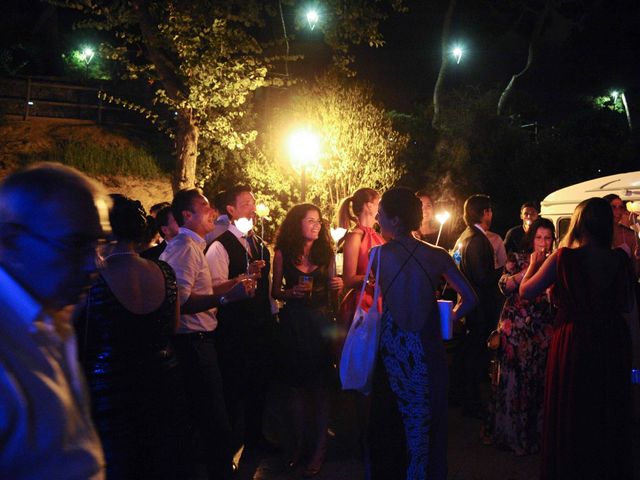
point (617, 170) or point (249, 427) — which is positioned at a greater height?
point (617, 170)

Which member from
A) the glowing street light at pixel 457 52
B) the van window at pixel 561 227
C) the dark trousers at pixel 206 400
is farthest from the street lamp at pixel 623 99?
the dark trousers at pixel 206 400

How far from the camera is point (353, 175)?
770 inches

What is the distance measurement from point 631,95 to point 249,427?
110 feet

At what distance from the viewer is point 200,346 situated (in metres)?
4.20

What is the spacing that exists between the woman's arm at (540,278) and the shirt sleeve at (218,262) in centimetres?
247

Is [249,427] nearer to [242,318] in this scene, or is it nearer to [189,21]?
[242,318]

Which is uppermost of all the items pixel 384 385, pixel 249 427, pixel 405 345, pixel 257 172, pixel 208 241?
pixel 257 172

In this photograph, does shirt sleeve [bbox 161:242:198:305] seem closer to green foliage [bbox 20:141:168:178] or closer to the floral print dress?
the floral print dress

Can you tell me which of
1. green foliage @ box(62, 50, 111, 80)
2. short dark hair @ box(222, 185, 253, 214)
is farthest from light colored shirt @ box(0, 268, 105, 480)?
green foliage @ box(62, 50, 111, 80)

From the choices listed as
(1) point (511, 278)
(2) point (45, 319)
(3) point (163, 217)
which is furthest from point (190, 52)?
(2) point (45, 319)

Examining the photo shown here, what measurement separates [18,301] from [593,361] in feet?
13.1

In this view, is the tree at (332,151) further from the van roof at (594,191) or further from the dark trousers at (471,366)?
the dark trousers at (471,366)

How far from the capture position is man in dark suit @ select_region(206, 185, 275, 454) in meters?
5.09

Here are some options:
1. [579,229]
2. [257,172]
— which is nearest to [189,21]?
[257,172]
